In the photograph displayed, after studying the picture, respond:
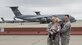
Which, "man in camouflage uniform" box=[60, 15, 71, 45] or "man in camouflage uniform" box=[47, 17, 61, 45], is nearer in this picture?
"man in camouflage uniform" box=[47, 17, 61, 45]

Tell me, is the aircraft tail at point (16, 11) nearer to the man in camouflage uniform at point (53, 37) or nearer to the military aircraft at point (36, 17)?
the military aircraft at point (36, 17)

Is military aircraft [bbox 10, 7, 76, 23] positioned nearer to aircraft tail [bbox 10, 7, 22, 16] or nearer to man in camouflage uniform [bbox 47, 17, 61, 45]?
aircraft tail [bbox 10, 7, 22, 16]

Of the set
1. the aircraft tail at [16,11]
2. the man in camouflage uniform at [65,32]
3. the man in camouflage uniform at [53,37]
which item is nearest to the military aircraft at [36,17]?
the aircraft tail at [16,11]

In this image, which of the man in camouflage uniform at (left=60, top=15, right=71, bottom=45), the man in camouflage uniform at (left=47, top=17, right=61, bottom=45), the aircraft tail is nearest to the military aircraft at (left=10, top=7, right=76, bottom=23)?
the aircraft tail

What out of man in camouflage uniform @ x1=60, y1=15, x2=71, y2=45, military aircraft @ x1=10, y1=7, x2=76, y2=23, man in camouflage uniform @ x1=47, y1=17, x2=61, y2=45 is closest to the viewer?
man in camouflage uniform @ x1=47, y1=17, x2=61, y2=45

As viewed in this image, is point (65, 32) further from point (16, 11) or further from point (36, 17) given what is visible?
point (16, 11)

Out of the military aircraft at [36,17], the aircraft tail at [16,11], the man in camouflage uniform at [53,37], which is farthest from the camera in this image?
the aircraft tail at [16,11]

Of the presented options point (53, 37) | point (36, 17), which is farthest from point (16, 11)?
point (53, 37)

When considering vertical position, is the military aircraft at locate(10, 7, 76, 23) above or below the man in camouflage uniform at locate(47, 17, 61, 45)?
below

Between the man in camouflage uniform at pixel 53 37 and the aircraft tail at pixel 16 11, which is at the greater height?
the man in camouflage uniform at pixel 53 37

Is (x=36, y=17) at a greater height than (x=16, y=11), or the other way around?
(x=16, y=11)

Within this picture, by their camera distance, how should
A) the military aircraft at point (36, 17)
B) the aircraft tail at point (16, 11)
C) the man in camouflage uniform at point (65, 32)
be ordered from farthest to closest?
1. the aircraft tail at point (16, 11)
2. the military aircraft at point (36, 17)
3. the man in camouflage uniform at point (65, 32)

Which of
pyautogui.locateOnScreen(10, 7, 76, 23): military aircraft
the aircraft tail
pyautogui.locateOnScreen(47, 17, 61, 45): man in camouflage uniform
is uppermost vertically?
pyautogui.locateOnScreen(47, 17, 61, 45): man in camouflage uniform

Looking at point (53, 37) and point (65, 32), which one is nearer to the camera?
point (53, 37)
